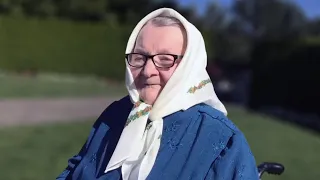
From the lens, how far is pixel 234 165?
247 cm

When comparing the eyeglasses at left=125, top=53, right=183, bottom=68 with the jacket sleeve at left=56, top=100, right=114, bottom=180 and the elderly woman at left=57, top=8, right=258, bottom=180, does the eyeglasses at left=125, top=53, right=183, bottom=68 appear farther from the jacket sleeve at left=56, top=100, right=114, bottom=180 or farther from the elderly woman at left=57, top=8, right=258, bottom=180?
the jacket sleeve at left=56, top=100, right=114, bottom=180

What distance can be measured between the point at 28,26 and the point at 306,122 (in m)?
15.6

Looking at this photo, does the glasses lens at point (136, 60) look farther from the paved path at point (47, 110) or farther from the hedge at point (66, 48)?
the hedge at point (66, 48)

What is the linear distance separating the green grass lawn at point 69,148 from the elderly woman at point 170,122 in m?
4.69

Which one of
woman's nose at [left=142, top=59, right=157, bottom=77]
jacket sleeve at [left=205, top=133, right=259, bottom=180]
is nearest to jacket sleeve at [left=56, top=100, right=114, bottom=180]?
woman's nose at [left=142, top=59, right=157, bottom=77]

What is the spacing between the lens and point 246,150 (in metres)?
2.53

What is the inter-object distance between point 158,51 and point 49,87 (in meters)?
19.8

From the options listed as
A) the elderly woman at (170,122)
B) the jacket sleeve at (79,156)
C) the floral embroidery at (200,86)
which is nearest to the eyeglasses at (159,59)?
the elderly woman at (170,122)

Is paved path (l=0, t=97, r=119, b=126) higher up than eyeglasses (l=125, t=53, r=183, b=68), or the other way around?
eyeglasses (l=125, t=53, r=183, b=68)

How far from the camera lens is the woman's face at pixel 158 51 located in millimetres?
2684

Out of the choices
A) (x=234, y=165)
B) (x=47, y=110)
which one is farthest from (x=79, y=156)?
(x=47, y=110)

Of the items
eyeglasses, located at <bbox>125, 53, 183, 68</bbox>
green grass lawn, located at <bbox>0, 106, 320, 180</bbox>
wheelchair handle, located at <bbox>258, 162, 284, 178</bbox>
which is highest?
eyeglasses, located at <bbox>125, 53, 183, 68</bbox>

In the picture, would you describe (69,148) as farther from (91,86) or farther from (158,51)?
(91,86)

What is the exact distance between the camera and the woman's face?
8.80 ft
